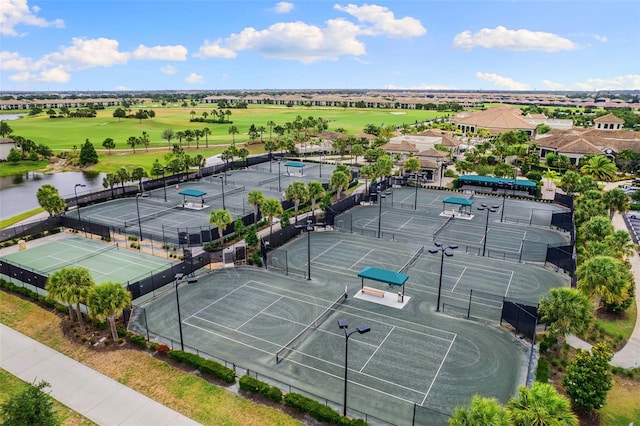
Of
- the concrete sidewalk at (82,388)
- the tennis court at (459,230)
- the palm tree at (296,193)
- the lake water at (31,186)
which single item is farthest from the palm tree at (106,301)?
the lake water at (31,186)

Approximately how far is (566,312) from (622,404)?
544 centimetres

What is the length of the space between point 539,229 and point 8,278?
57.3 meters

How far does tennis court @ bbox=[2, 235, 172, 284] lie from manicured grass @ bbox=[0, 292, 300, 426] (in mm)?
8116

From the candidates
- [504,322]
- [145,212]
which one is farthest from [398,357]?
[145,212]

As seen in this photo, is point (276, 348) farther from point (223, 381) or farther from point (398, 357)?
point (398, 357)

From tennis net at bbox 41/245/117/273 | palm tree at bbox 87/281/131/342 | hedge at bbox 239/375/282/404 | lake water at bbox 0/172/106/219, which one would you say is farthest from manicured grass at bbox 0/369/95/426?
lake water at bbox 0/172/106/219

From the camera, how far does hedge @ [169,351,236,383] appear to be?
2430 cm

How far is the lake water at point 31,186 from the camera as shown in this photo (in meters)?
68.2

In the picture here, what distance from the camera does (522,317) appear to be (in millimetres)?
29344

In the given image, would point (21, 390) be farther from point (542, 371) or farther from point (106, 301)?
point (542, 371)

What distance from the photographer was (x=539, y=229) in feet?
174

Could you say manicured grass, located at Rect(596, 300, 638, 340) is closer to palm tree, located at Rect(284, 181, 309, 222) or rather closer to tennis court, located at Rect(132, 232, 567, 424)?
tennis court, located at Rect(132, 232, 567, 424)

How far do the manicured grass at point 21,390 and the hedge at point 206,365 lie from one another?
574cm

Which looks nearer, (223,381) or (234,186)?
(223,381)
